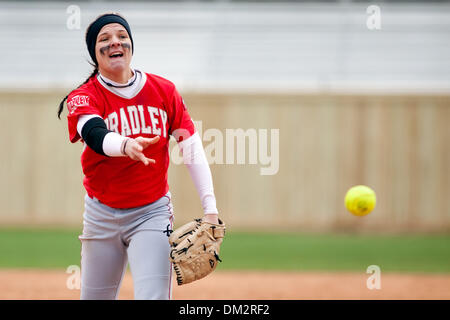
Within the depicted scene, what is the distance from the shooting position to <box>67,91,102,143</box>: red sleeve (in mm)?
3471

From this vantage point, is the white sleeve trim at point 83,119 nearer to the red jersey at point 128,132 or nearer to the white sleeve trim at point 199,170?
the red jersey at point 128,132

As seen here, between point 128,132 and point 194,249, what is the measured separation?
75 centimetres

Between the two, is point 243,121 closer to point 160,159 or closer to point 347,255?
point 347,255

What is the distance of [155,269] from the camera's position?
3.40 m

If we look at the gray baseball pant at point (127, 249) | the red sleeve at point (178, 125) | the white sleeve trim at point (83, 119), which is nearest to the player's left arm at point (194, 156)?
the red sleeve at point (178, 125)

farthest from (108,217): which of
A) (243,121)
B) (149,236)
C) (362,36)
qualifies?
(362,36)

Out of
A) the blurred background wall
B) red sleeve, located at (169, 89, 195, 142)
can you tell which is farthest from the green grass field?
red sleeve, located at (169, 89, 195, 142)

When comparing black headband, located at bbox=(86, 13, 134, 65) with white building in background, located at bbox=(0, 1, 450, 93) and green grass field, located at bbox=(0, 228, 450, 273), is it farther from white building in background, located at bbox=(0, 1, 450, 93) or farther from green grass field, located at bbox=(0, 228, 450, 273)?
white building in background, located at bbox=(0, 1, 450, 93)

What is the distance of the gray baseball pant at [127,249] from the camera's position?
3393 mm

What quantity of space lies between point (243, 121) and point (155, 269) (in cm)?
993

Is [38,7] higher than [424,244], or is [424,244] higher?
[38,7]

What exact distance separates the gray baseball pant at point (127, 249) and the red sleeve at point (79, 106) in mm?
478

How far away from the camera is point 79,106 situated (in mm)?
3479

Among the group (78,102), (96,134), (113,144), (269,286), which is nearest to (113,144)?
(113,144)
